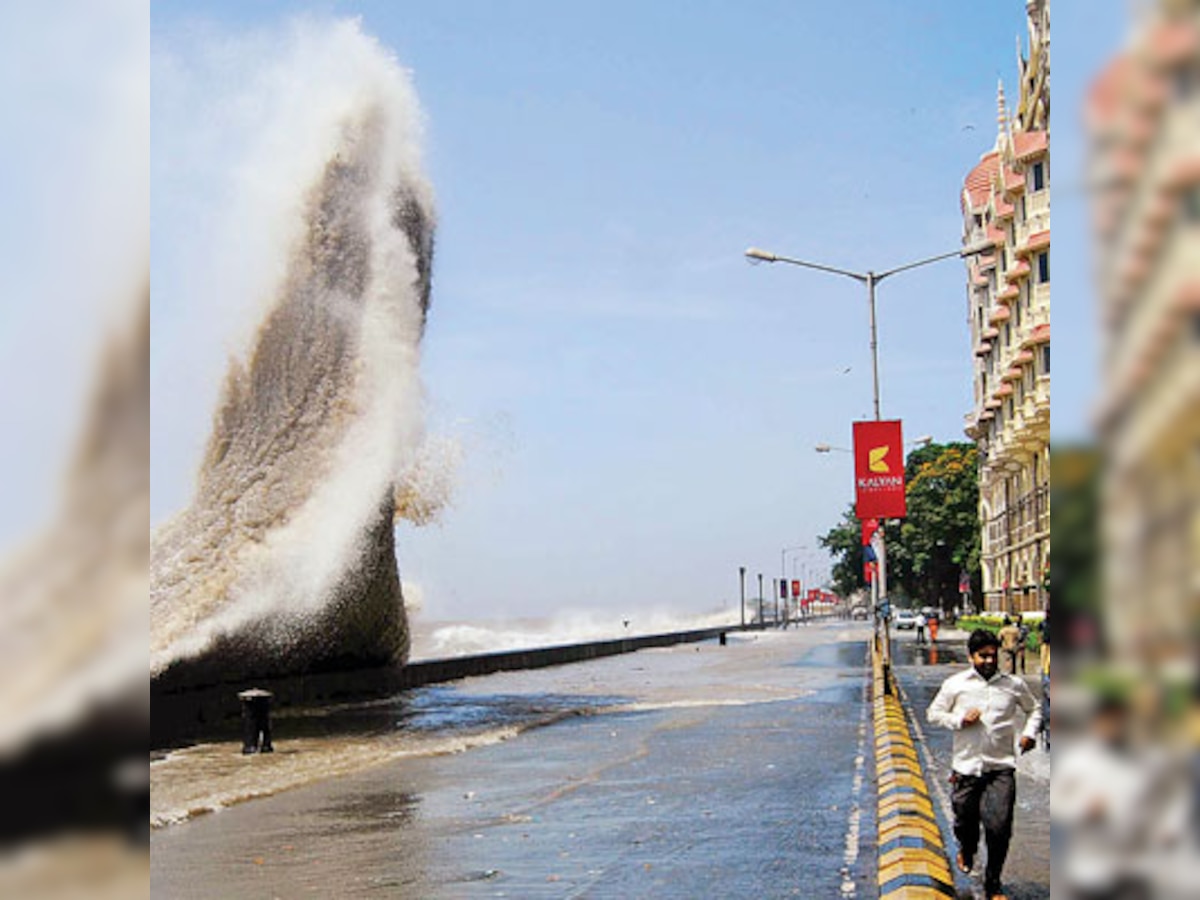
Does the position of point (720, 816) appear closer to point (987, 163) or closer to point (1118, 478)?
point (1118, 478)

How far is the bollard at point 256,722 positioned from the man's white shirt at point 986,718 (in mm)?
12831

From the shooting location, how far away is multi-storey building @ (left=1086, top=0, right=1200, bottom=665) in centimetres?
99

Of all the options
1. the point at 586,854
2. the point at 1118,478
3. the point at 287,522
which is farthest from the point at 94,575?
the point at 287,522

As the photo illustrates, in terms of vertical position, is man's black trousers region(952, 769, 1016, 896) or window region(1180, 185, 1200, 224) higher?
window region(1180, 185, 1200, 224)

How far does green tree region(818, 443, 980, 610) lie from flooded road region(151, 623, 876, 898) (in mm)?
57402

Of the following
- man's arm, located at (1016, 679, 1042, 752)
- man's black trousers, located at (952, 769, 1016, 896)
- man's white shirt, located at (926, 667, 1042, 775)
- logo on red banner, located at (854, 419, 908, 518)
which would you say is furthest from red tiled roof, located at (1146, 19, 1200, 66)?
logo on red banner, located at (854, 419, 908, 518)

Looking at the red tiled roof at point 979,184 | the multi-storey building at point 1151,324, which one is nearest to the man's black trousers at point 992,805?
the multi-storey building at point 1151,324

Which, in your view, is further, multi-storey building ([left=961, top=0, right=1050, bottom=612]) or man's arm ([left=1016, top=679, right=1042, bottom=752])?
multi-storey building ([left=961, top=0, right=1050, bottom=612])

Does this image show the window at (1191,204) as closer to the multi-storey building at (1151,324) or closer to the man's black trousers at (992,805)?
the multi-storey building at (1151,324)

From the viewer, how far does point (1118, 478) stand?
1.08 metres

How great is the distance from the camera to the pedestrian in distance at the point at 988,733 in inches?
273

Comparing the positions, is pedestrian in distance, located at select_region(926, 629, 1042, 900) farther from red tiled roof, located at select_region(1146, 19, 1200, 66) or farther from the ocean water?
red tiled roof, located at select_region(1146, 19, 1200, 66)

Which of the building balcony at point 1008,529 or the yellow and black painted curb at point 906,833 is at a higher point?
the building balcony at point 1008,529

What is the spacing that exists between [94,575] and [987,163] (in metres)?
72.7
